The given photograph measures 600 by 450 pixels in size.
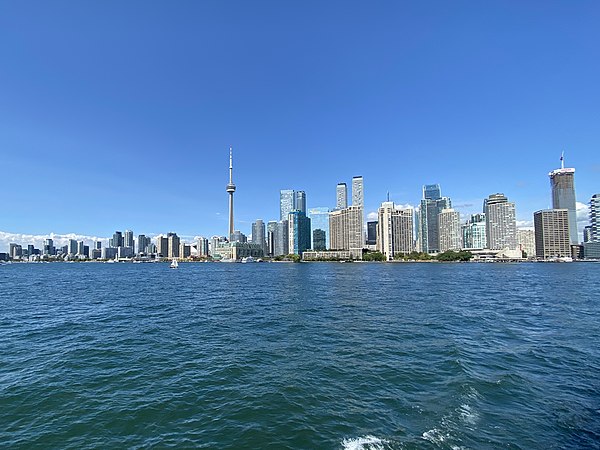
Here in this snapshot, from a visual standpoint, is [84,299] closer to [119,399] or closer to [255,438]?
[119,399]

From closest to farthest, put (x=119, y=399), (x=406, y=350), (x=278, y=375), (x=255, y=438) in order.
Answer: (x=255, y=438) → (x=119, y=399) → (x=278, y=375) → (x=406, y=350)

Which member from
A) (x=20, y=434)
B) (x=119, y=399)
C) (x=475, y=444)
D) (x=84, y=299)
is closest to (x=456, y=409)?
(x=475, y=444)

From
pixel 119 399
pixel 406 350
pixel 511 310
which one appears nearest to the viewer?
pixel 119 399

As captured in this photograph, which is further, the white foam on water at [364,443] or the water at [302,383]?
the water at [302,383]

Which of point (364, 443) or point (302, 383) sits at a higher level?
point (364, 443)

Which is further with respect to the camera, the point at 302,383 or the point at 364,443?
the point at 302,383

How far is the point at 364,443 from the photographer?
12320 millimetres

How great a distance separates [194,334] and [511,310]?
39967 mm

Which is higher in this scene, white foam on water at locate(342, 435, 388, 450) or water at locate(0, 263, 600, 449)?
white foam on water at locate(342, 435, 388, 450)

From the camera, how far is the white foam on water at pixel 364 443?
12.0 metres

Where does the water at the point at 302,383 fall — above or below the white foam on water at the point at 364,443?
below

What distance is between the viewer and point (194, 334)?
30234 millimetres

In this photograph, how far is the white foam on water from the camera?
1200 centimetres

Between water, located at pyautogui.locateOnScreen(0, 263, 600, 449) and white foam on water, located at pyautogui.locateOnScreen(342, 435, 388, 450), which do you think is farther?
water, located at pyautogui.locateOnScreen(0, 263, 600, 449)
